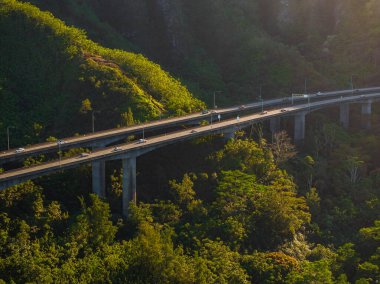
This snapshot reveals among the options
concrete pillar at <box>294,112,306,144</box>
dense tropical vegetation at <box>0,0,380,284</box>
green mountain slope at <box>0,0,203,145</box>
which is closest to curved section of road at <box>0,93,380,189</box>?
concrete pillar at <box>294,112,306,144</box>

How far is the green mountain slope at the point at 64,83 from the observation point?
74.4 m

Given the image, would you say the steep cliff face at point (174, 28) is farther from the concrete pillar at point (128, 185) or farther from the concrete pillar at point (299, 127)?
the concrete pillar at point (128, 185)

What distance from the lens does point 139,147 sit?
58219 mm

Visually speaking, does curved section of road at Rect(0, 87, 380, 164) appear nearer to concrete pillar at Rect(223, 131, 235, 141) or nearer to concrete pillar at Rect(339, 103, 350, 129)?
concrete pillar at Rect(223, 131, 235, 141)

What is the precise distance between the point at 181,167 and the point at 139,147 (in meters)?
9.79

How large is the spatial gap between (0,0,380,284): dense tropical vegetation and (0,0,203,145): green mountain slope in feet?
0.74

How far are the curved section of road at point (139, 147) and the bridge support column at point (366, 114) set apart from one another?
571 inches

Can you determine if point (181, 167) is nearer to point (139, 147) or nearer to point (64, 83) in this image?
point (139, 147)

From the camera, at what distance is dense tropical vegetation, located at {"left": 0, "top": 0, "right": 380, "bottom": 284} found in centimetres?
4750

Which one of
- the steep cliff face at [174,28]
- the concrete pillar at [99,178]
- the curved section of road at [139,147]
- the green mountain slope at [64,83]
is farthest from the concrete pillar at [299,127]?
the concrete pillar at [99,178]

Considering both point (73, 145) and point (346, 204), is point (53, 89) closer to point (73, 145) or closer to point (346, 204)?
point (73, 145)

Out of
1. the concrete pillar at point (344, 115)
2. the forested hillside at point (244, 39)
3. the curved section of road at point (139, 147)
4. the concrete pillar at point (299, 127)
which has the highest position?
the forested hillside at point (244, 39)

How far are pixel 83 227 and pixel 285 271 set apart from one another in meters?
19.6

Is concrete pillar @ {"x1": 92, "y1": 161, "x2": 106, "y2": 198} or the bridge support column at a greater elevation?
the bridge support column
